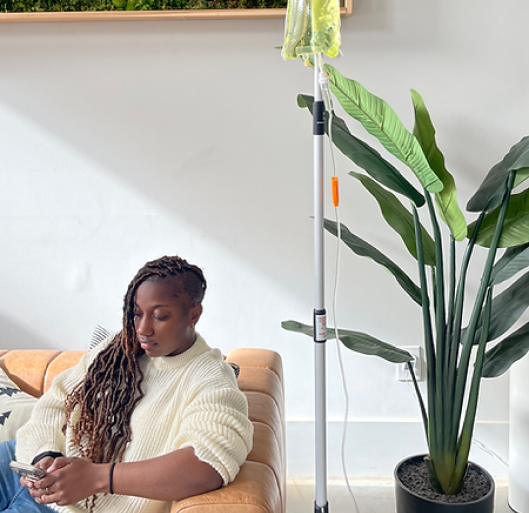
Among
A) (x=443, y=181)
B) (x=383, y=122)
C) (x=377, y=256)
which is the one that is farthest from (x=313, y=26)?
(x=377, y=256)

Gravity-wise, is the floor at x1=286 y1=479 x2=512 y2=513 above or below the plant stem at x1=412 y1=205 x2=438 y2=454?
below

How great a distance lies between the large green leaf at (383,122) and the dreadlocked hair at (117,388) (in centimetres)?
55

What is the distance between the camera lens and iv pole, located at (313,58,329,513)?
1.40 meters

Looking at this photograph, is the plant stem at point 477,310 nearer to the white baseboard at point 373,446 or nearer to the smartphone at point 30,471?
the white baseboard at point 373,446

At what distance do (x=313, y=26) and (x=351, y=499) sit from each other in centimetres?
162

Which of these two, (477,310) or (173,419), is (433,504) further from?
(173,419)

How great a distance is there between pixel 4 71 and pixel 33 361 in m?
1.08

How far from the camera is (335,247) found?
221cm

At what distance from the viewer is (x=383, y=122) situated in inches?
57.7

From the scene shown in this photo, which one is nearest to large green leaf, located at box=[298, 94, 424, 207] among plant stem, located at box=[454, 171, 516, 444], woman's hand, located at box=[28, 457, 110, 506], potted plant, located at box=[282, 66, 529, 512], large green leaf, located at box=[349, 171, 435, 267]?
potted plant, located at box=[282, 66, 529, 512]

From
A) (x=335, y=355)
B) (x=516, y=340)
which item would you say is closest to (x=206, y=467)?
(x=516, y=340)

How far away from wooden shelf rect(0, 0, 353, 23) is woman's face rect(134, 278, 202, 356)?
1.13 m

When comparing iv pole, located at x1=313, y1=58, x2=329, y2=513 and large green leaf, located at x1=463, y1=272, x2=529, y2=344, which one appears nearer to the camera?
iv pole, located at x1=313, y1=58, x2=329, y2=513

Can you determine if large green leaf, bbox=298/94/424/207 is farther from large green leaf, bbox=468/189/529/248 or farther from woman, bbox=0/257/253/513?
woman, bbox=0/257/253/513
